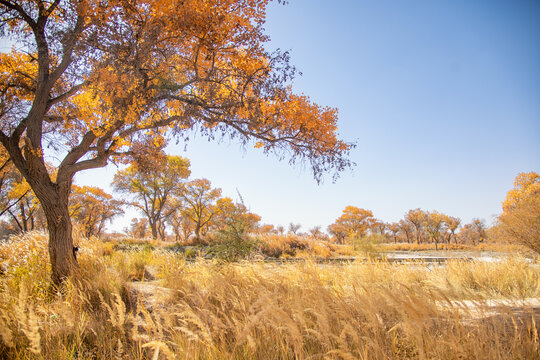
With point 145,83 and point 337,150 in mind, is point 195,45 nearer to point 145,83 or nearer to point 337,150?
point 145,83

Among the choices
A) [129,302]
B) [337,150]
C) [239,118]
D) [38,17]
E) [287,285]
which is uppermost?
[38,17]

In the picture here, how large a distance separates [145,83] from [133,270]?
177 inches

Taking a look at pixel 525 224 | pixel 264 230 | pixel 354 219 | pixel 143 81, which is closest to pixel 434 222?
pixel 354 219

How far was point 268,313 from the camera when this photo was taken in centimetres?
232

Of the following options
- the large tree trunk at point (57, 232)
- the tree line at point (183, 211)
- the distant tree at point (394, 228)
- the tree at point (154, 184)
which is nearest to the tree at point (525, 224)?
the tree line at point (183, 211)

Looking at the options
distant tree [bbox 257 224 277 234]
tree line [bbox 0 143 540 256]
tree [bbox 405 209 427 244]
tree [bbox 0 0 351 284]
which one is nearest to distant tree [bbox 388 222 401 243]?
tree line [bbox 0 143 540 256]

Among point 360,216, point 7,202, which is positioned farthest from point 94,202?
point 360,216

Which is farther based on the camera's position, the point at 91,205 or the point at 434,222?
the point at 434,222

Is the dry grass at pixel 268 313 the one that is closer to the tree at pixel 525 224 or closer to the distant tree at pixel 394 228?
the tree at pixel 525 224

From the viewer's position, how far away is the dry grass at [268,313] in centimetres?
175

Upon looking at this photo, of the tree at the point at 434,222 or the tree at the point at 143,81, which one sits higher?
the tree at the point at 143,81

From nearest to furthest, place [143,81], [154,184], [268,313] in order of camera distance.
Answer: [268,313], [143,81], [154,184]

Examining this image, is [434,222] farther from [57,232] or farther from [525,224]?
[57,232]

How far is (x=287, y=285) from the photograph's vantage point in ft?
12.5
